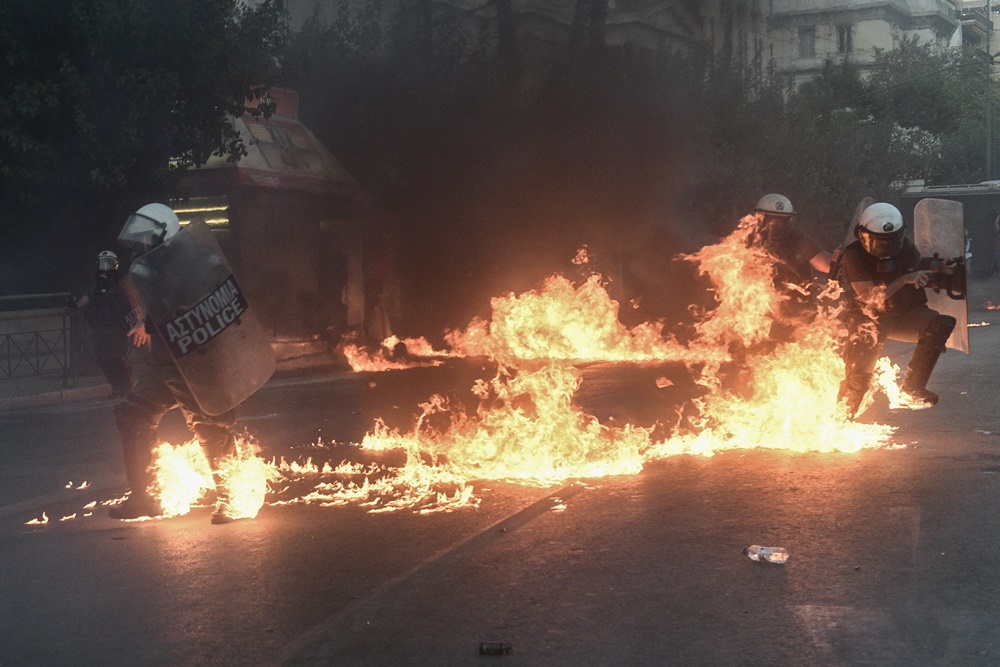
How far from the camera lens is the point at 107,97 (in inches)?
567

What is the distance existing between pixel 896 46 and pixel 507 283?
3295 centimetres

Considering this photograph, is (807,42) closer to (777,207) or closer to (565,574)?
(777,207)

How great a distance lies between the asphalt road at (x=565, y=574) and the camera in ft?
13.2

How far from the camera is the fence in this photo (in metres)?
15.7

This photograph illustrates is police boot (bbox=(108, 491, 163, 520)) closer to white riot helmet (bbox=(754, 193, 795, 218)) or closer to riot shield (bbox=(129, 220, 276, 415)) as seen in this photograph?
riot shield (bbox=(129, 220, 276, 415))

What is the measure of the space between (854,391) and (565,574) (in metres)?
3.84

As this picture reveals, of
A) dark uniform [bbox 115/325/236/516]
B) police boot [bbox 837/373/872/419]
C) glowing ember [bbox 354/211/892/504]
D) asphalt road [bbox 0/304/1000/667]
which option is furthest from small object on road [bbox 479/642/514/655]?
police boot [bbox 837/373/872/419]

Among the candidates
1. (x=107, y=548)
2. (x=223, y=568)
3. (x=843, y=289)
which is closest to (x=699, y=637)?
(x=223, y=568)

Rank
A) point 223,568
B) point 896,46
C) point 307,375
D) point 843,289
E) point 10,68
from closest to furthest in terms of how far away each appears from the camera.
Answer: point 223,568 → point 843,289 → point 10,68 → point 307,375 → point 896,46

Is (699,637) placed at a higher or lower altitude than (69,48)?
lower

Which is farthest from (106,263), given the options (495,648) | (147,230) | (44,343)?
(495,648)

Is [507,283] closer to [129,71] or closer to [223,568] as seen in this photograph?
[129,71]

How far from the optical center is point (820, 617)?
13.9 feet

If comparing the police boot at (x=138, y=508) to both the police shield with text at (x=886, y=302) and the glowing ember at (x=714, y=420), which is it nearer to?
the glowing ember at (x=714, y=420)
